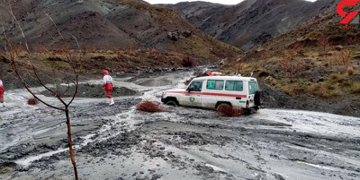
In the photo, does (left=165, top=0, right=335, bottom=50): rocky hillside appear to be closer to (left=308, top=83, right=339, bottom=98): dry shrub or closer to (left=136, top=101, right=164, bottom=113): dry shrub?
(left=308, top=83, right=339, bottom=98): dry shrub

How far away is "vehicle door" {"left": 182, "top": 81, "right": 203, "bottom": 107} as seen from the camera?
14.0 meters

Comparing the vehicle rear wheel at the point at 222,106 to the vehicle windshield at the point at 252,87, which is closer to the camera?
the vehicle windshield at the point at 252,87

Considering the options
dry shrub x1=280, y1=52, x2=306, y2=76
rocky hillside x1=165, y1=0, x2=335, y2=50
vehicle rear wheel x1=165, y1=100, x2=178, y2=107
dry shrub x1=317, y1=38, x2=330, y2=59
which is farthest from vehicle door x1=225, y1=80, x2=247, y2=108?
rocky hillside x1=165, y1=0, x2=335, y2=50

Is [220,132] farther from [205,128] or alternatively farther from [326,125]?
[326,125]

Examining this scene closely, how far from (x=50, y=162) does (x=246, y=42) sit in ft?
350

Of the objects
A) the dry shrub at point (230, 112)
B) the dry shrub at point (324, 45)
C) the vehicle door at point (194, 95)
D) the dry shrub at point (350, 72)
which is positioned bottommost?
the dry shrub at point (230, 112)

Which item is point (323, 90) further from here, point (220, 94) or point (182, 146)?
point (182, 146)

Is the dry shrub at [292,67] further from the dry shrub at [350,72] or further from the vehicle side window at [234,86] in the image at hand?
the vehicle side window at [234,86]

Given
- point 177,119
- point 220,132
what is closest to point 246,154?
point 220,132

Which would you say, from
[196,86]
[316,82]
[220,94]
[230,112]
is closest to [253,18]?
[316,82]

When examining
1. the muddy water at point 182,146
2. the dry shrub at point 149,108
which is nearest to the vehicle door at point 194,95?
the muddy water at point 182,146

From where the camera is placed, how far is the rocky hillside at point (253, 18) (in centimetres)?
9919

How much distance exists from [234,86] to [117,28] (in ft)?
209

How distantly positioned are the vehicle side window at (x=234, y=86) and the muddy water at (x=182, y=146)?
4.43 ft
